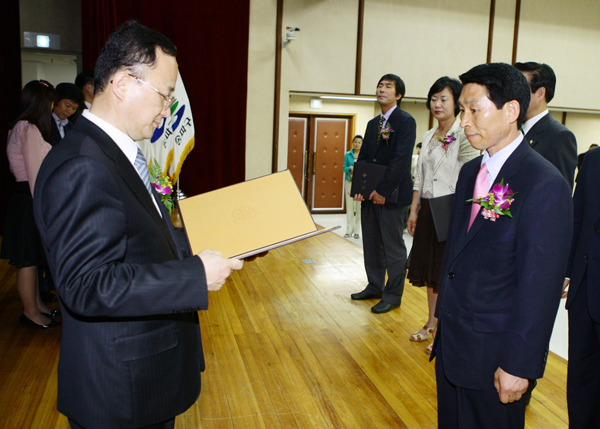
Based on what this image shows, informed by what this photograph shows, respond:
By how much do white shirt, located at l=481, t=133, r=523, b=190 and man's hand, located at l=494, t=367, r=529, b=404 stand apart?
1.84 feet

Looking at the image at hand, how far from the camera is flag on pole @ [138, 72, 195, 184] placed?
5125 mm

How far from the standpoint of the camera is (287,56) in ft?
21.6

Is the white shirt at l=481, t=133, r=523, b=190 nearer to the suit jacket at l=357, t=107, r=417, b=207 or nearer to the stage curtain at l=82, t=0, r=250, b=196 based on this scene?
the suit jacket at l=357, t=107, r=417, b=207

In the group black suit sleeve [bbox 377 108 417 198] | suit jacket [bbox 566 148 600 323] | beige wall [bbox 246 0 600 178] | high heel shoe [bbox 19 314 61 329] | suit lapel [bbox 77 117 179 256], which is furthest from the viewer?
beige wall [bbox 246 0 600 178]

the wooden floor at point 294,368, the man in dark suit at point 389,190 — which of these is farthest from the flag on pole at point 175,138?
the man in dark suit at point 389,190

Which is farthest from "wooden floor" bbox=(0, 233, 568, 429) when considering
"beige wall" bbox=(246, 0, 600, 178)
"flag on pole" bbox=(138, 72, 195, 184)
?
"beige wall" bbox=(246, 0, 600, 178)

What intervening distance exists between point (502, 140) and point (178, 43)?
5636mm

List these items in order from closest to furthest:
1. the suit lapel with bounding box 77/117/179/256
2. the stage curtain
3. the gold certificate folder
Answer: the suit lapel with bounding box 77/117/179/256 < the gold certificate folder < the stage curtain

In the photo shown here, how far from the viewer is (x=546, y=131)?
2.04m

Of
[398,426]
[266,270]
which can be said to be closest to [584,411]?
[398,426]

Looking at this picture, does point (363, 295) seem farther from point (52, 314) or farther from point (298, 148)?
point (298, 148)

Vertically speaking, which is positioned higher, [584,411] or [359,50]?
[359,50]

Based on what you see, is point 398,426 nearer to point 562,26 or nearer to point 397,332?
point 397,332

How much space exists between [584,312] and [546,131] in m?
0.82
